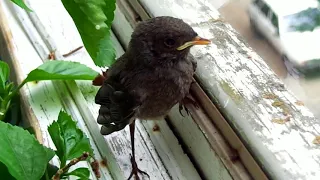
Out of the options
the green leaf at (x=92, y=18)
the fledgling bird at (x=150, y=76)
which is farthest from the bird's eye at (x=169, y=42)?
the green leaf at (x=92, y=18)

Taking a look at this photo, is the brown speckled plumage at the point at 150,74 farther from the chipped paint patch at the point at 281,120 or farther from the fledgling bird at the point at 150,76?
the chipped paint patch at the point at 281,120

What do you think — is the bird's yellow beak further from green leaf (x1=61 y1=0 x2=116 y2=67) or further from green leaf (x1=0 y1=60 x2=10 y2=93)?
green leaf (x1=0 y1=60 x2=10 y2=93)

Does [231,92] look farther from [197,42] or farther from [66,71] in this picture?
[66,71]

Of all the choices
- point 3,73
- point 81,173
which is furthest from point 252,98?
point 3,73

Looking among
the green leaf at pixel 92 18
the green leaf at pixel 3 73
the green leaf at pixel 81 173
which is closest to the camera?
the green leaf at pixel 92 18

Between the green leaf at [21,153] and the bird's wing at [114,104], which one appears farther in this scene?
the bird's wing at [114,104]

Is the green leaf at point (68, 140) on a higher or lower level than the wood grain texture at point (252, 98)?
higher

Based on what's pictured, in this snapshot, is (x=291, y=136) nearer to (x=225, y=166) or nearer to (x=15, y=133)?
(x=225, y=166)
